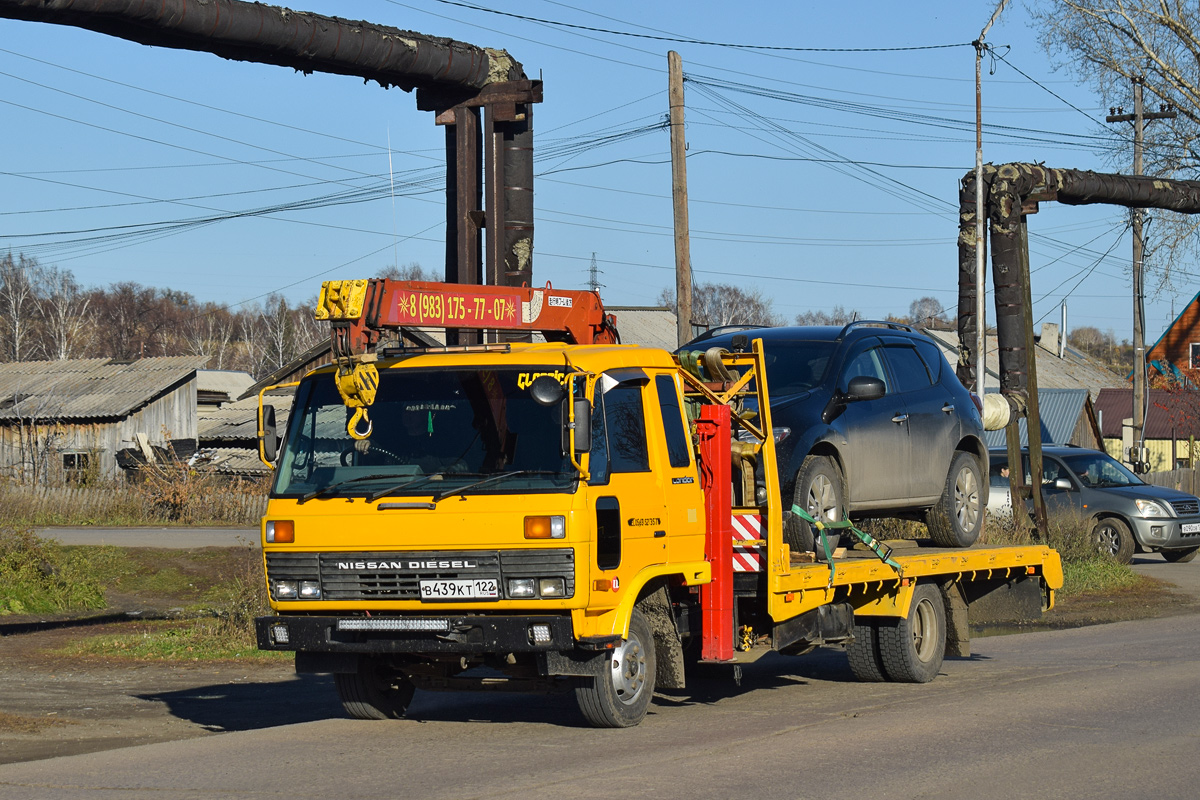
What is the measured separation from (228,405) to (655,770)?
5415 cm

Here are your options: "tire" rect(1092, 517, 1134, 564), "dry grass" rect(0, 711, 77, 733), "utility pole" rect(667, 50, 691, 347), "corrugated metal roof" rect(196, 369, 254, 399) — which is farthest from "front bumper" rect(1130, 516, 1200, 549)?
"corrugated metal roof" rect(196, 369, 254, 399)

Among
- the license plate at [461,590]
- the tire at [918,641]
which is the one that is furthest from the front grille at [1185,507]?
the license plate at [461,590]

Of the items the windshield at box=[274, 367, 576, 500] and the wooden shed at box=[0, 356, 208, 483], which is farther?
the wooden shed at box=[0, 356, 208, 483]

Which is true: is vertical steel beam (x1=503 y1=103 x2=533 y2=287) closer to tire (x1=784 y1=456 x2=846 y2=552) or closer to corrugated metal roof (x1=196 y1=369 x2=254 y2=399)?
tire (x1=784 y1=456 x2=846 y2=552)

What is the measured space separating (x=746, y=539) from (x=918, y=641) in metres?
2.90

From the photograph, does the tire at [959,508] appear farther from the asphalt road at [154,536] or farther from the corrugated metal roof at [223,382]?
the corrugated metal roof at [223,382]

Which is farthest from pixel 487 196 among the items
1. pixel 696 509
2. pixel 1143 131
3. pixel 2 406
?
pixel 2 406

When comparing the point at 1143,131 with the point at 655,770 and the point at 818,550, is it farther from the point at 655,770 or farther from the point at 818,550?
the point at 655,770

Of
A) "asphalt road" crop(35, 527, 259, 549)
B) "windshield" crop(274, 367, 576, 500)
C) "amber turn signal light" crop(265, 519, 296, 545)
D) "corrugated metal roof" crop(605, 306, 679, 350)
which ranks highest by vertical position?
"corrugated metal roof" crop(605, 306, 679, 350)

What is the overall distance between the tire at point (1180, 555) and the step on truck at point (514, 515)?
1745 centimetres

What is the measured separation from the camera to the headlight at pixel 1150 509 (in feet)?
76.9

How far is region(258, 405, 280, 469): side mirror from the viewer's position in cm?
858

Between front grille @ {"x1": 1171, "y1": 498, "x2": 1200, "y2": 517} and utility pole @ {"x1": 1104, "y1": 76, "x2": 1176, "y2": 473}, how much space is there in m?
14.3

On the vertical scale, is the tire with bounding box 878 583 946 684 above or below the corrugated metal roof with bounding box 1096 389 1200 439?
below
